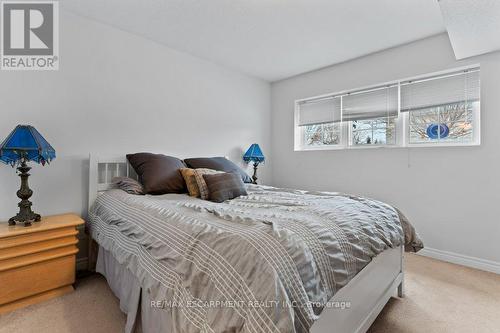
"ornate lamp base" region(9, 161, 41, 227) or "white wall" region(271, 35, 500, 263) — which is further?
"white wall" region(271, 35, 500, 263)

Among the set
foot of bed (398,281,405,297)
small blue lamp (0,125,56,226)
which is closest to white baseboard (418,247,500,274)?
foot of bed (398,281,405,297)

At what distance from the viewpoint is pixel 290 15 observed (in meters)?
2.29

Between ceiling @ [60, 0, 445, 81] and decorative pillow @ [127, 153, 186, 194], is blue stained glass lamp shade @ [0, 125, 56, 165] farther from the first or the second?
ceiling @ [60, 0, 445, 81]

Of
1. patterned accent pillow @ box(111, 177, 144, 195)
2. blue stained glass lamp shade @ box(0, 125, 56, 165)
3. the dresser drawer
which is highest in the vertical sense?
blue stained glass lamp shade @ box(0, 125, 56, 165)

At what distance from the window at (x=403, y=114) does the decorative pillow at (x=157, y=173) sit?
7.38 ft

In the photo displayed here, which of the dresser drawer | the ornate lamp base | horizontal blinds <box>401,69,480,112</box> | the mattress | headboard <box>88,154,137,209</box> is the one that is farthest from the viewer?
horizontal blinds <box>401,69,480,112</box>

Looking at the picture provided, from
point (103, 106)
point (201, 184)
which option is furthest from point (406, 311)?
point (103, 106)

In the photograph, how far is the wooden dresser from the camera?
5.38ft

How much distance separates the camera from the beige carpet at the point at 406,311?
154 centimetres

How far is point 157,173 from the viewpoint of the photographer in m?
2.32

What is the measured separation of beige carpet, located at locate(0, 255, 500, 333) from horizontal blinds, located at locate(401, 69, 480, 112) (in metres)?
1.74

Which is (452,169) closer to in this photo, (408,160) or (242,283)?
(408,160)

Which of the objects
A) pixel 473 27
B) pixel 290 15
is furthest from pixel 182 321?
pixel 473 27

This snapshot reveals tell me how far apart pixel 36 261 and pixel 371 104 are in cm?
365
